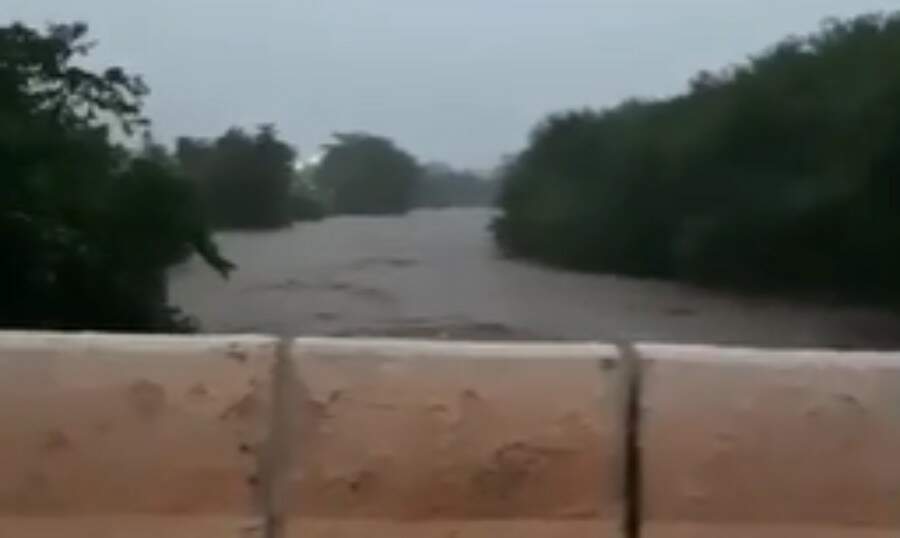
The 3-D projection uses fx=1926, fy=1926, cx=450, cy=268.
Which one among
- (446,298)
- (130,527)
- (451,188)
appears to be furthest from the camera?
(451,188)

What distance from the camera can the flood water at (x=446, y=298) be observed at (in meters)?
9.12

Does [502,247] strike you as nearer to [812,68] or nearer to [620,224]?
[620,224]

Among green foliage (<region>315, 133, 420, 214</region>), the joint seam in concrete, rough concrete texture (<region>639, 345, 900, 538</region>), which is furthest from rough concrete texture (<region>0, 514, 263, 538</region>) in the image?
green foliage (<region>315, 133, 420, 214</region>)

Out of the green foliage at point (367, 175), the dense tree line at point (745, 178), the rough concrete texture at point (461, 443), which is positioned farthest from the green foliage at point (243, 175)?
the rough concrete texture at point (461, 443)

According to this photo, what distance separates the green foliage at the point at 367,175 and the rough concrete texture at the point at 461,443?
12.3ft

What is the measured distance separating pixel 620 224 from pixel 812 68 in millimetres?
1276

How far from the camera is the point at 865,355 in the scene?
6.30m

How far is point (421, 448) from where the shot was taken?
6.04 meters

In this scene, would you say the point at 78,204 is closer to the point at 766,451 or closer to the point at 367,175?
the point at 367,175


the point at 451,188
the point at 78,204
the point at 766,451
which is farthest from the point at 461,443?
the point at 78,204

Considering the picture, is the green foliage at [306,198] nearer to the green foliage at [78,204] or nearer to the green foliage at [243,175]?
the green foliage at [243,175]

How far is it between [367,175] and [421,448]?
3.89 metres

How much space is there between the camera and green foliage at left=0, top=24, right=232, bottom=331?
9.34m

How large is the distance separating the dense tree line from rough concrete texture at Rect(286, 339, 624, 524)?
3317 millimetres
